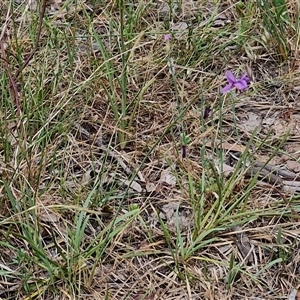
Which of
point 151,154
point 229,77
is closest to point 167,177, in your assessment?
point 151,154

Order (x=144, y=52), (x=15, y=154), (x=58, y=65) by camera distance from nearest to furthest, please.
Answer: (x=15, y=154) < (x=58, y=65) < (x=144, y=52)

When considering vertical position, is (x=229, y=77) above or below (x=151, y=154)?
above

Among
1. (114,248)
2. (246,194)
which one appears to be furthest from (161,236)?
(246,194)

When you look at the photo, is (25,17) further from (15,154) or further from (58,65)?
(15,154)

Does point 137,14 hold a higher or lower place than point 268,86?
higher

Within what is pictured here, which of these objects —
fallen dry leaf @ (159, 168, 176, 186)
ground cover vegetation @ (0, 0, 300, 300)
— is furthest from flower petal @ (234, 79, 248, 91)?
fallen dry leaf @ (159, 168, 176, 186)

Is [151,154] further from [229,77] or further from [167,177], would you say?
[229,77]

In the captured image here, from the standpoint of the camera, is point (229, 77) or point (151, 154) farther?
point (151, 154)

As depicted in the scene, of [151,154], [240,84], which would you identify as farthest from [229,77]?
[151,154]

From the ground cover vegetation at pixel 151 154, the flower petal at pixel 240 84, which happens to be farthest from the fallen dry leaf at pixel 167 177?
the flower petal at pixel 240 84
